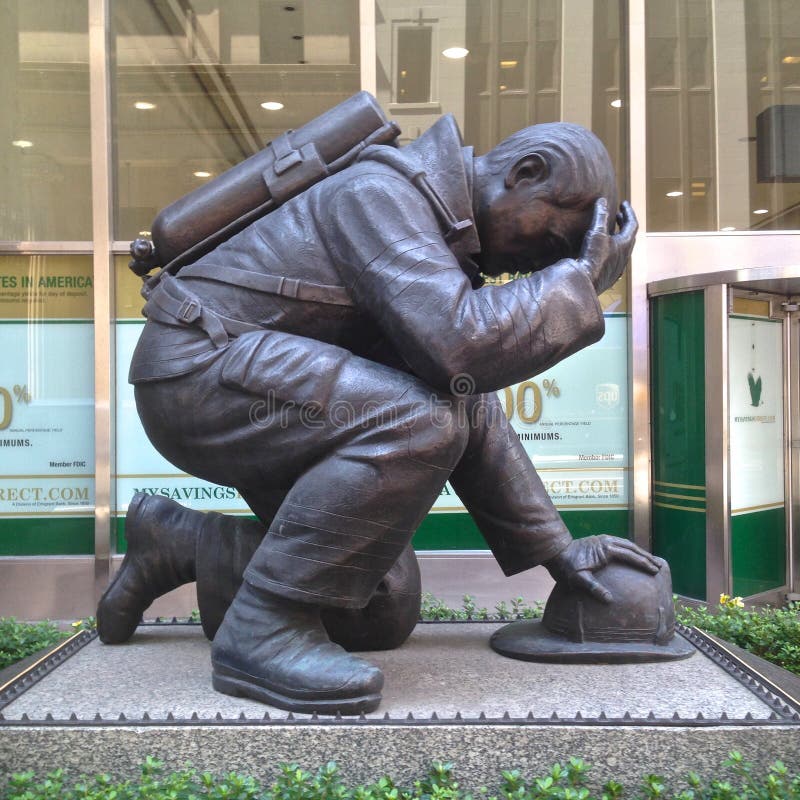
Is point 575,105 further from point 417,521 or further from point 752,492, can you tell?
point 417,521

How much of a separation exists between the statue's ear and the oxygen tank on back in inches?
16.1

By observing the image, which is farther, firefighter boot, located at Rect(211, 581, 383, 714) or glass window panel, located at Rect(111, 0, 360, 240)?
glass window panel, located at Rect(111, 0, 360, 240)

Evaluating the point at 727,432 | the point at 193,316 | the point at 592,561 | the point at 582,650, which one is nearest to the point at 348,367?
the point at 193,316

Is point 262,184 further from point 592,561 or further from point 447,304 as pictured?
point 592,561

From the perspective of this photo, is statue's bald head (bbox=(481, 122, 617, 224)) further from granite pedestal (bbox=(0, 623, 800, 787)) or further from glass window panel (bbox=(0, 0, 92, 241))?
glass window panel (bbox=(0, 0, 92, 241))

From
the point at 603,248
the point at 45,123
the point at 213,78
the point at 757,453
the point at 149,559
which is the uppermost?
the point at 213,78

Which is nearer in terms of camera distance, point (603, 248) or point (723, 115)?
point (603, 248)

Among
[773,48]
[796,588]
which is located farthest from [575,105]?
[796,588]

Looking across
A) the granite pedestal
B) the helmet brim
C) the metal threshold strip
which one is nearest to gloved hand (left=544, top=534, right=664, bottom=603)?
the helmet brim

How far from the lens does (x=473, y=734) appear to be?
2.18m

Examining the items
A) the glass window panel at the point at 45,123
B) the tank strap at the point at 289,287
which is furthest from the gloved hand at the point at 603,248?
the glass window panel at the point at 45,123

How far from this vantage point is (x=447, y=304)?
231 centimetres

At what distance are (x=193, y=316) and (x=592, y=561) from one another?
1.37 meters

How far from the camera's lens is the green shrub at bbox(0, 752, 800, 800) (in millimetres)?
2027
